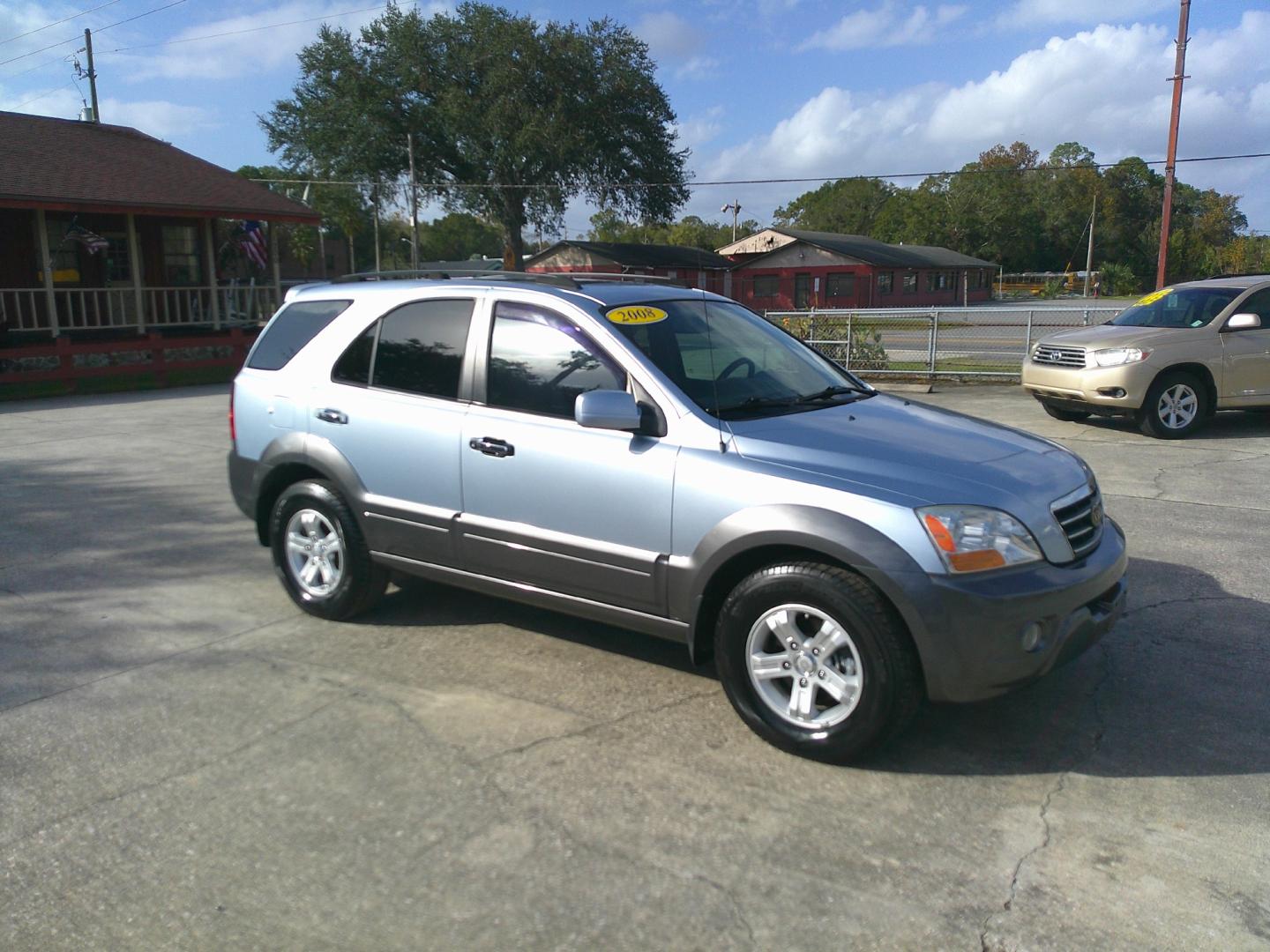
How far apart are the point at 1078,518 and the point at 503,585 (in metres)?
2.53

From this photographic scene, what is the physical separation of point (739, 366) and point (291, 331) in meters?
2.65

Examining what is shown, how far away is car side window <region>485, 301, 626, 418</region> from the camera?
179 inches

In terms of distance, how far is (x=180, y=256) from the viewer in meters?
23.8

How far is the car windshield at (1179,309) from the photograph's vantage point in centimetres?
1110

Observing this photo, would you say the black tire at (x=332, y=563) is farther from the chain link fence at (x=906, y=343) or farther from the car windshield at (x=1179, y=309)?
the chain link fence at (x=906, y=343)

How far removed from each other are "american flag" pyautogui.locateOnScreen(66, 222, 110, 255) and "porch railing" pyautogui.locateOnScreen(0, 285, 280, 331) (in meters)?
0.93

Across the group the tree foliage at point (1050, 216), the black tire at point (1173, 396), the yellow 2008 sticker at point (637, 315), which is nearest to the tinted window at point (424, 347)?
the yellow 2008 sticker at point (637, 315)

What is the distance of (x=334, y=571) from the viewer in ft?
17.9

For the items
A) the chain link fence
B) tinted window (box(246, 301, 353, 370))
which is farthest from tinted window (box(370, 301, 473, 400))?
the chain link fence

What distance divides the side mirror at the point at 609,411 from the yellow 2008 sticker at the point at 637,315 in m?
0.54

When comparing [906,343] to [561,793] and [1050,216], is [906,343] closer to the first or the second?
[561,793]

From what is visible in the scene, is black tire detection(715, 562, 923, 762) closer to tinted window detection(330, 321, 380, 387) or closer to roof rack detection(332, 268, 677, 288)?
roof rack detection(332, 268, 677, 288)

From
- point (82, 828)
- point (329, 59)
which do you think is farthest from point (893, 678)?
point (329, 59)

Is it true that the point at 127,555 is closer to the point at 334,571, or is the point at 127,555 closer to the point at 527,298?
the point at 334,571
